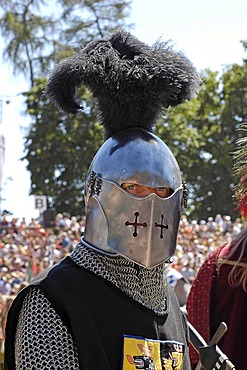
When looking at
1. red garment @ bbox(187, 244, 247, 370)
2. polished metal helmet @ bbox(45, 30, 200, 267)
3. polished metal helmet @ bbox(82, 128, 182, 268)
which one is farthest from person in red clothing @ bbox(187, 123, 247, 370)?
polished metal helmet @ bbox(82, 128, 182, 268)

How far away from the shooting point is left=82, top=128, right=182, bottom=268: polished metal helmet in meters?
2.68

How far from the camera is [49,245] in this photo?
57.0 ft

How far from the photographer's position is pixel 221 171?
33.8 meters

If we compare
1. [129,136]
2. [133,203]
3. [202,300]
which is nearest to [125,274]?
A: [133,203]

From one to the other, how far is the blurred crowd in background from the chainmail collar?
954cm

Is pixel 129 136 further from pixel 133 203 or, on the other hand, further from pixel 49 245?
pixel 49 245

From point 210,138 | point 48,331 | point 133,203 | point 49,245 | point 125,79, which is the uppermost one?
point 210,138

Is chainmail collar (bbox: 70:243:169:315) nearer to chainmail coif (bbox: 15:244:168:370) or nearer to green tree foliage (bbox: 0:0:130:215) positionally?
chainmail coif (bbox: 15:244:168:370)

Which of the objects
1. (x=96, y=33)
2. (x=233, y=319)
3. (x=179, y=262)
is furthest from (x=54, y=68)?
(x=96, y=33)

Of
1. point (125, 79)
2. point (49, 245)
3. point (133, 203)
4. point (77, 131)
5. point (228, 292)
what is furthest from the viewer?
point (77, 131)

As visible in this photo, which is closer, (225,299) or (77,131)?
(225,299)

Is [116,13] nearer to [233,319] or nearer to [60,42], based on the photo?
[60,42]

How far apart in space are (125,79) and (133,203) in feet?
1.49

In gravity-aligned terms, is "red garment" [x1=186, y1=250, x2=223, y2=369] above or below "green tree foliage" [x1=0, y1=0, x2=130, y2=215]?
below
